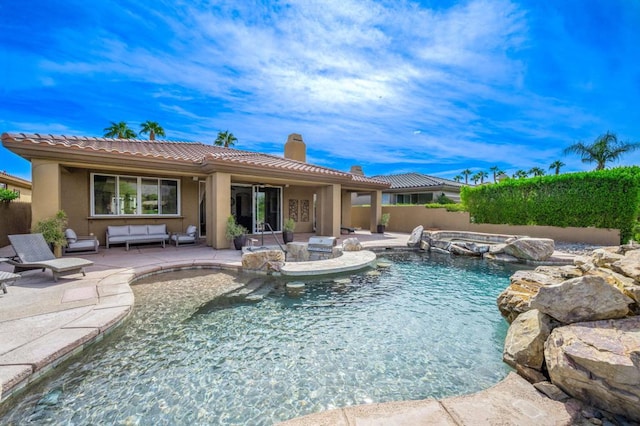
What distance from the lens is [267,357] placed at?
364 cm

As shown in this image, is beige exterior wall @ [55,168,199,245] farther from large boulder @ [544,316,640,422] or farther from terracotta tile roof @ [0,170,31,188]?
large boulder @ [544,316,640,422]

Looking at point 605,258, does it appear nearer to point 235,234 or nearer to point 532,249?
point 532,249

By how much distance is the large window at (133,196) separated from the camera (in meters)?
10.6

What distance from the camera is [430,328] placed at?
4625mm

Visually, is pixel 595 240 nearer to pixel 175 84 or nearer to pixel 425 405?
pixel 425 405

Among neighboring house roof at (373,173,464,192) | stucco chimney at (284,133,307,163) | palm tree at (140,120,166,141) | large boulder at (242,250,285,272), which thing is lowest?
large boulder at (242,250,285,272)

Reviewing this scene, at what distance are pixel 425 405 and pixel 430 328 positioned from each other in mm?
2315

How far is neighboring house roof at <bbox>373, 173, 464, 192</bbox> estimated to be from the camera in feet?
77.1

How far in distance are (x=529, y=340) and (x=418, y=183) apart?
22.8 meters

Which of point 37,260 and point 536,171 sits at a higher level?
point 536,171

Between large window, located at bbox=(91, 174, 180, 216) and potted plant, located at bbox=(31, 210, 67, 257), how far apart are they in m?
2.65

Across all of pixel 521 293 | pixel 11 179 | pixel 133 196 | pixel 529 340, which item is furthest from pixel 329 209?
pixel 11 179

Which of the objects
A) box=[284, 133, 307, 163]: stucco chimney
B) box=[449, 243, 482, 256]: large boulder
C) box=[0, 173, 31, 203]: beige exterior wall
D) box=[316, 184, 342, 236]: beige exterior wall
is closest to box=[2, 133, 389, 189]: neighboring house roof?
box=[316, 184, 342, 236]: beige exterior wall

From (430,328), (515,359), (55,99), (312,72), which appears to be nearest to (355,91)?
(312,72)
